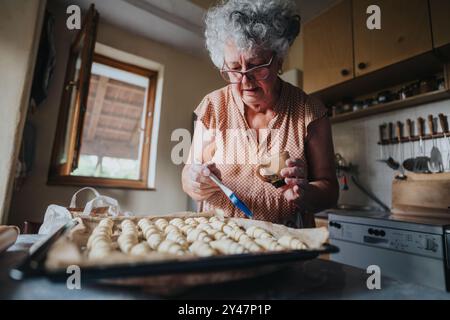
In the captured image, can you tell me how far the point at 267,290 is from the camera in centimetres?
40

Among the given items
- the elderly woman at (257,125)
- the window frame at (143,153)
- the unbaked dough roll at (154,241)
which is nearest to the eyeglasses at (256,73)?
the elderly woman at (257,125)

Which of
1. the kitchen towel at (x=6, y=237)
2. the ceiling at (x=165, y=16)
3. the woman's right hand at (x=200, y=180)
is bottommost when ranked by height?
the kitchen towel at (x=6, y=237)

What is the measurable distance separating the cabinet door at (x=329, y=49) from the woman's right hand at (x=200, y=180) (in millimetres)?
1744

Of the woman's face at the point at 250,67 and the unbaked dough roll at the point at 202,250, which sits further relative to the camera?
the woman's face at the point at 250,67

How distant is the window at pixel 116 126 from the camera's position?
2482 millimetres

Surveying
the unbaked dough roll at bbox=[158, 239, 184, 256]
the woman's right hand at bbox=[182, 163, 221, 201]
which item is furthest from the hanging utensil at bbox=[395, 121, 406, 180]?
the unbaked dough roll at bbox=[158, 239, 184, 256]

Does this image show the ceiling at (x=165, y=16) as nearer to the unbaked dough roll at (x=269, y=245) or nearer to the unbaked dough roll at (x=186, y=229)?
the unbaked dough roll at (x=186, y=229)

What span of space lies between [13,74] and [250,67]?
4.31 ft

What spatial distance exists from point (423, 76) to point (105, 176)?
2771 millimetres

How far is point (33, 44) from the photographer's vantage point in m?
1.47

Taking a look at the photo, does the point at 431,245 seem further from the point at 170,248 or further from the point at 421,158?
the point at 170,248

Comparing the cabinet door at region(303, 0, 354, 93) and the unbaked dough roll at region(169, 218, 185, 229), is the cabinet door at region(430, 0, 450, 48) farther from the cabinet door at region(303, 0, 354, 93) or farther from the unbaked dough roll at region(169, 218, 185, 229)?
the unbaked dough roll at region(169, 218, 185, 229)

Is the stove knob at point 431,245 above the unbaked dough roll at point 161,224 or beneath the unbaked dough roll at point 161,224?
beneath

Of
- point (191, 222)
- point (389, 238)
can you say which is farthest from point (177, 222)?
point (389, 238)
